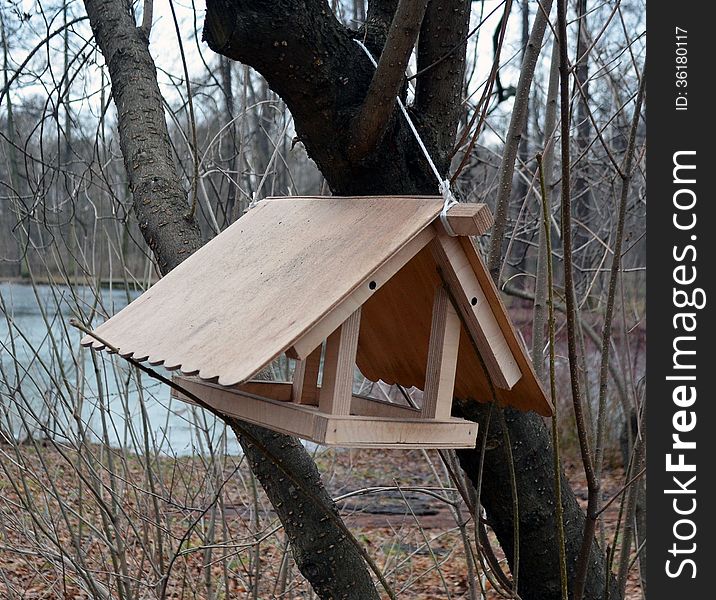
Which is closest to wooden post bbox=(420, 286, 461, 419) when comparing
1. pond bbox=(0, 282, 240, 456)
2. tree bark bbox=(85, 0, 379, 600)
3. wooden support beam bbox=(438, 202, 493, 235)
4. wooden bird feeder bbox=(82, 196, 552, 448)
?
wooden bird feeder bbox=(82, 196, 552, 448)

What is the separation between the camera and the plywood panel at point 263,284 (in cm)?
111

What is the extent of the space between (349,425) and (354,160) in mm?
471

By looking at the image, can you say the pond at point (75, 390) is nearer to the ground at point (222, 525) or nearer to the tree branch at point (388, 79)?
the ground at point (222, 525)

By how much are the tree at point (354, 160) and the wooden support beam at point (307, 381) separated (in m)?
0.09

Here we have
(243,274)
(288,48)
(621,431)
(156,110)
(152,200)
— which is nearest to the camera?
(288,48)

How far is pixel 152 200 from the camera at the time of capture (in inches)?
70.0

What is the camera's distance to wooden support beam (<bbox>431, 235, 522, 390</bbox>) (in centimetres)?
123

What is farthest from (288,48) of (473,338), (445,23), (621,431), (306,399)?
(621,431)

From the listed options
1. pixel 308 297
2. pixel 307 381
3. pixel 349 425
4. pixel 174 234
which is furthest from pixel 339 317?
pixel 174 234

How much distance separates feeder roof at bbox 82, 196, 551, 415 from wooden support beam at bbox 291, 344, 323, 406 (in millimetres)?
117

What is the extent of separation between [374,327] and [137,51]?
0.92 m

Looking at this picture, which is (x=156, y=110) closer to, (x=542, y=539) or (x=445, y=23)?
(x=445, y=23)

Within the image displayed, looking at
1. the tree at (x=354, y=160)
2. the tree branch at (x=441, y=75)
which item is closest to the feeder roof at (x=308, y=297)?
the tree at (x=354, y=160)
